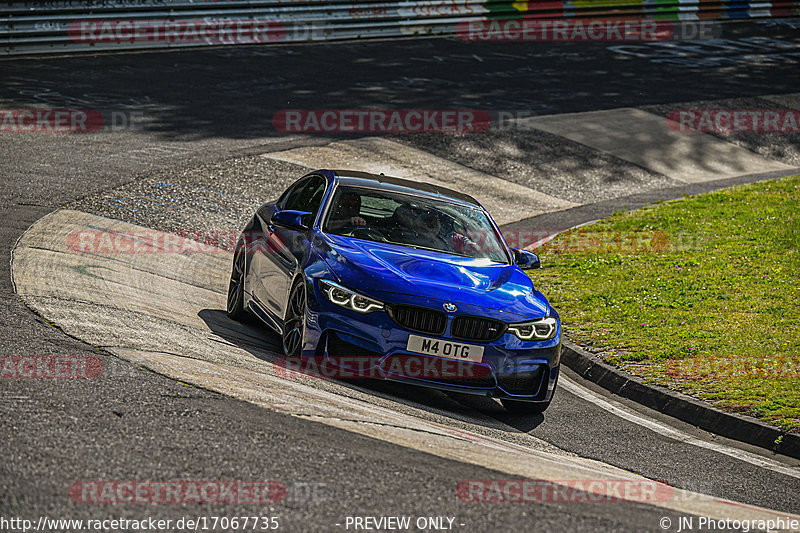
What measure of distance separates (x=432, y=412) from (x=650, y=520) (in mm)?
2652

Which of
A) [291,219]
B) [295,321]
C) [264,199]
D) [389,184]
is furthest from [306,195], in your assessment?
[264,199]

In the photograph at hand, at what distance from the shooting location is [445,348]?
7.66m

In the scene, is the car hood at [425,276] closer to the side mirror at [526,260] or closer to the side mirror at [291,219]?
the side mirror at [291,219]

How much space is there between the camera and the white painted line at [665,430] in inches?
298

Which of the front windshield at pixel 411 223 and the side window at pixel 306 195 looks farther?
the side window at pixel 306 195

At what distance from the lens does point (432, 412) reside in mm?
7523

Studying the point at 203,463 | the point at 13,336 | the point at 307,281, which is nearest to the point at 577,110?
the point at 307,281

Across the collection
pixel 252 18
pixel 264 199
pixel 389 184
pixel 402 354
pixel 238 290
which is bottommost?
pixel 264 199

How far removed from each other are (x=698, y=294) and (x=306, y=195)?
4.98 m

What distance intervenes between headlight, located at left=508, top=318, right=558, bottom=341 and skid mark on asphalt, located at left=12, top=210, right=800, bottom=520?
76cm

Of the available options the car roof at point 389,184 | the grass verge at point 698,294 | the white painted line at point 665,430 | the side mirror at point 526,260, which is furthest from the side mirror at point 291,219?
the grass verge at point 698,294

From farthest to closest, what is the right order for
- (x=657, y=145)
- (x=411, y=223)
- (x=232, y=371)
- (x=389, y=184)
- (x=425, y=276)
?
1. (x=657, y=145)
2. (x=389, y=184)
3. (x=411, y=223)
4. (x=425, y=276)
5. (x=232, y=371)

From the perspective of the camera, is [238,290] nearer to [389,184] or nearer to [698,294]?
[389,184]

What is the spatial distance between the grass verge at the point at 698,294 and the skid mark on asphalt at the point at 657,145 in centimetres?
321
